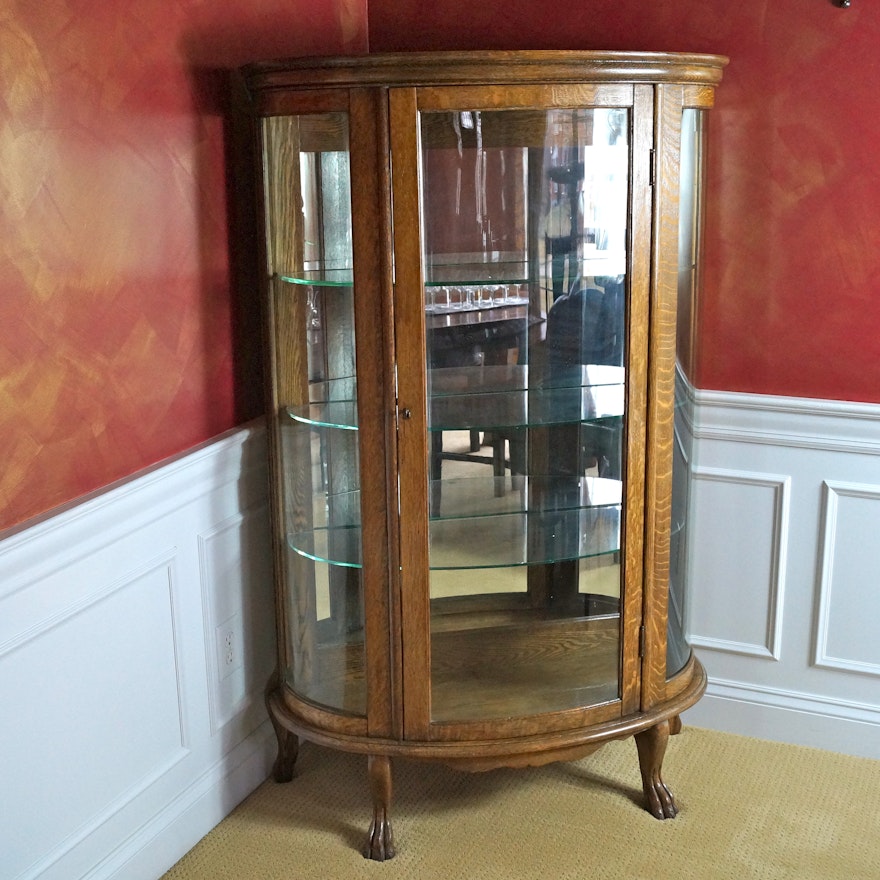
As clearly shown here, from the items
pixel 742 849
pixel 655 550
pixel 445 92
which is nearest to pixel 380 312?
pixel 445 92

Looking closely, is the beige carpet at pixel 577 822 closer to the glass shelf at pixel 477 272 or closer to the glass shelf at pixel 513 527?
the glass shelf at pixel 513 527

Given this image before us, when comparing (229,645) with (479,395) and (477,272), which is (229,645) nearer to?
(479,395)

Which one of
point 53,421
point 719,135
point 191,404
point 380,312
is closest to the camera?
point 53,421

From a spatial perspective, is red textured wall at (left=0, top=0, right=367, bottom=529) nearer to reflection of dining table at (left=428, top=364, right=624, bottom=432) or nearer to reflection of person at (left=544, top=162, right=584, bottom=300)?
reflection of dining table at (left=428, top=364, right=624, bottom=432)

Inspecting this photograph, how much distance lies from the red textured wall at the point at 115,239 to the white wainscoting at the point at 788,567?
1064mm

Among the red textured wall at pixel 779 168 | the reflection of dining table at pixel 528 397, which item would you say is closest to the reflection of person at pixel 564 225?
the reflection of dining table at pixel 528 397

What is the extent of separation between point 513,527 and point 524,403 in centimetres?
26

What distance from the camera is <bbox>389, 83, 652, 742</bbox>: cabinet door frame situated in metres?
1.91

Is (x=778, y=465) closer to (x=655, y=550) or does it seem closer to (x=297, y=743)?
(x=655, y=550)

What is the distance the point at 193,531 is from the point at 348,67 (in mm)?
924

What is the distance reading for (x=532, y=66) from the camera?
1.88m

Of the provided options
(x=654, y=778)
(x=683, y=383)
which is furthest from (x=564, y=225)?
(x=654, y=778)

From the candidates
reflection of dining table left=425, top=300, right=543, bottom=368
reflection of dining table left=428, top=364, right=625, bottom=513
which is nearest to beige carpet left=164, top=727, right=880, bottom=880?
reflection of dining table left=428, top=364, right=625, bottom=513

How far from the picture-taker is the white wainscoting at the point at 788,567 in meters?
2.45
